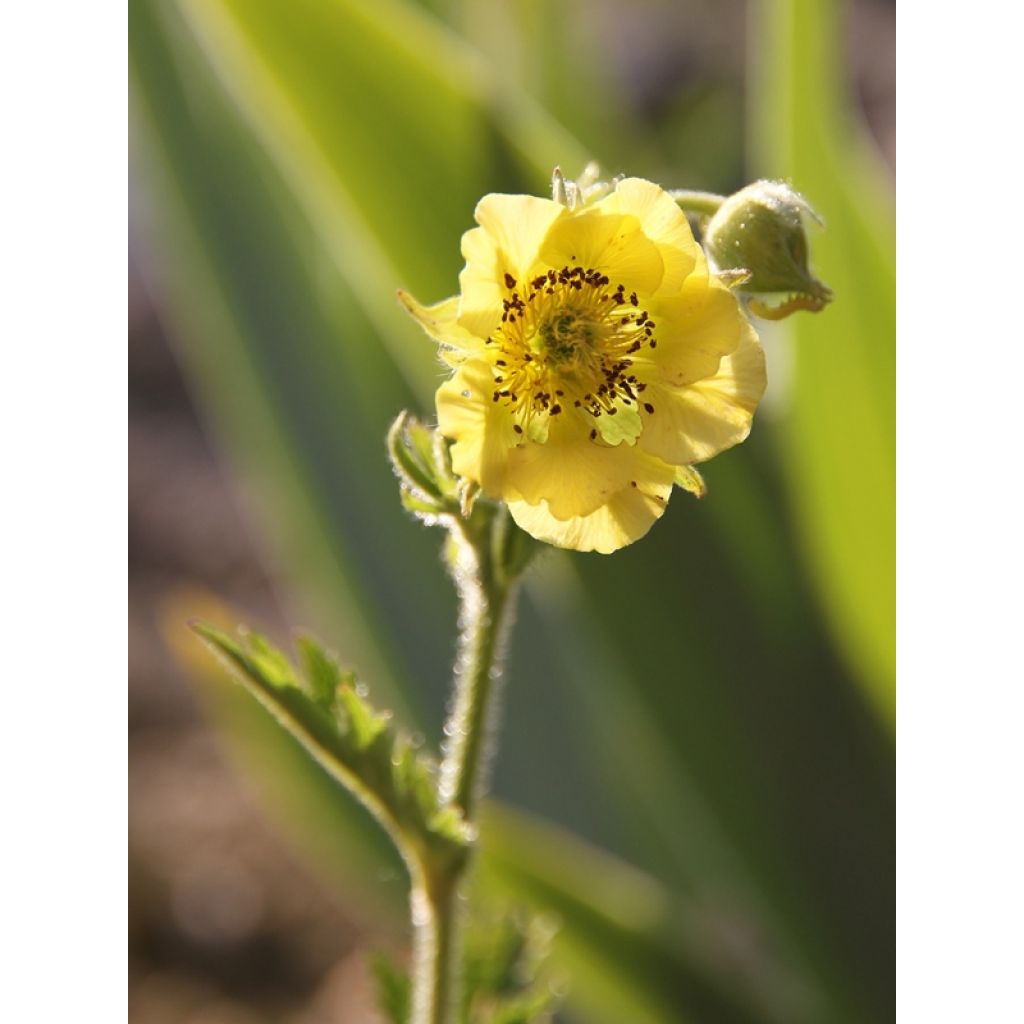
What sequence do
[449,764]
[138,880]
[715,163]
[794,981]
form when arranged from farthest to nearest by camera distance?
[715,163]
[138,880]
[794,981]
[449,764]

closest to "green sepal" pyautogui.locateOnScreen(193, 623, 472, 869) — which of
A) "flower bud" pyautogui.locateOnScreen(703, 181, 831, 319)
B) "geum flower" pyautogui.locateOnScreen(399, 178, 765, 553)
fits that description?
"geum flower" pyautogui.locateOnScreen(399, 178, 765, 553)

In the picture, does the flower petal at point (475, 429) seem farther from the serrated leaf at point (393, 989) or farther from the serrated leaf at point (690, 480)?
the serrated leaf at point (393, 989)

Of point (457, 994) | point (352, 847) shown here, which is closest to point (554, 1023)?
point (352, 847)

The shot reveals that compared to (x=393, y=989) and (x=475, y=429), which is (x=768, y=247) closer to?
(x=475, y=429)

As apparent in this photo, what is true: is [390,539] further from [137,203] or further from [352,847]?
[137,203]

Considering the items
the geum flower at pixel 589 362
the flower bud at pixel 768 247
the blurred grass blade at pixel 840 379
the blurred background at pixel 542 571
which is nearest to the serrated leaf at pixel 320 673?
the geum flower at pixel 589 362

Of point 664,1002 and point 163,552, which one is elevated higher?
point 163,552
